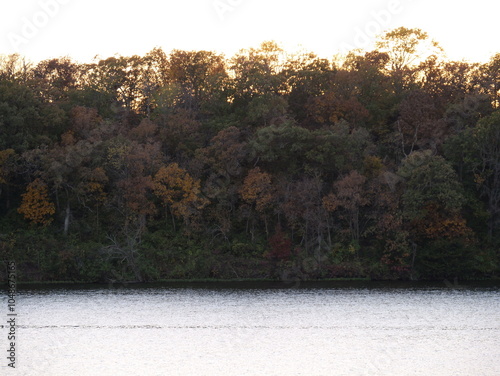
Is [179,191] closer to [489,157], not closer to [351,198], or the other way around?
[351,198]

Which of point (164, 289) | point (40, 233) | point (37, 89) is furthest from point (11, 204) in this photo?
point (164, 289)

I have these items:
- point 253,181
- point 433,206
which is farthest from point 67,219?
point 433,206

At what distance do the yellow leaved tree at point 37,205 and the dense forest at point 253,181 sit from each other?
133mm

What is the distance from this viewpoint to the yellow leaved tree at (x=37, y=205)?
6450 centimetres

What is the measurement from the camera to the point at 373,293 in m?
54.2

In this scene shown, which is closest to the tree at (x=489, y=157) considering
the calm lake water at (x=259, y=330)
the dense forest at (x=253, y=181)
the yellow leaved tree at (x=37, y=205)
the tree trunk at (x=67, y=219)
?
the dense forest at (x=253, y=181)

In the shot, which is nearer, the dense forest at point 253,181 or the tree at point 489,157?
the dense forest at point 253,181

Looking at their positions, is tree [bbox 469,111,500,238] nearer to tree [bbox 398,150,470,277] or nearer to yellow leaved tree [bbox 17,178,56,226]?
tree [bbox 398,150,470,277]

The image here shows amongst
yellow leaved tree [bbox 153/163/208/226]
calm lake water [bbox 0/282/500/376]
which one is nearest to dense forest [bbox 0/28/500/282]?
yellow leaved tree [bbox 153/163/208/226]

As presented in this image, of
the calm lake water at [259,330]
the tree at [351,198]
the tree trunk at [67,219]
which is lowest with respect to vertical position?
the calm lake water at [259,330]

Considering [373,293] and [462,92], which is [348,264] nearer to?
[373,293]

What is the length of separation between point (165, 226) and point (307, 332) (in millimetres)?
27305

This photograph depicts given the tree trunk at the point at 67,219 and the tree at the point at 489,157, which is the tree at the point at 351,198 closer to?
the tree at the point at 489,157

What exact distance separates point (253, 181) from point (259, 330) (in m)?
24.0
